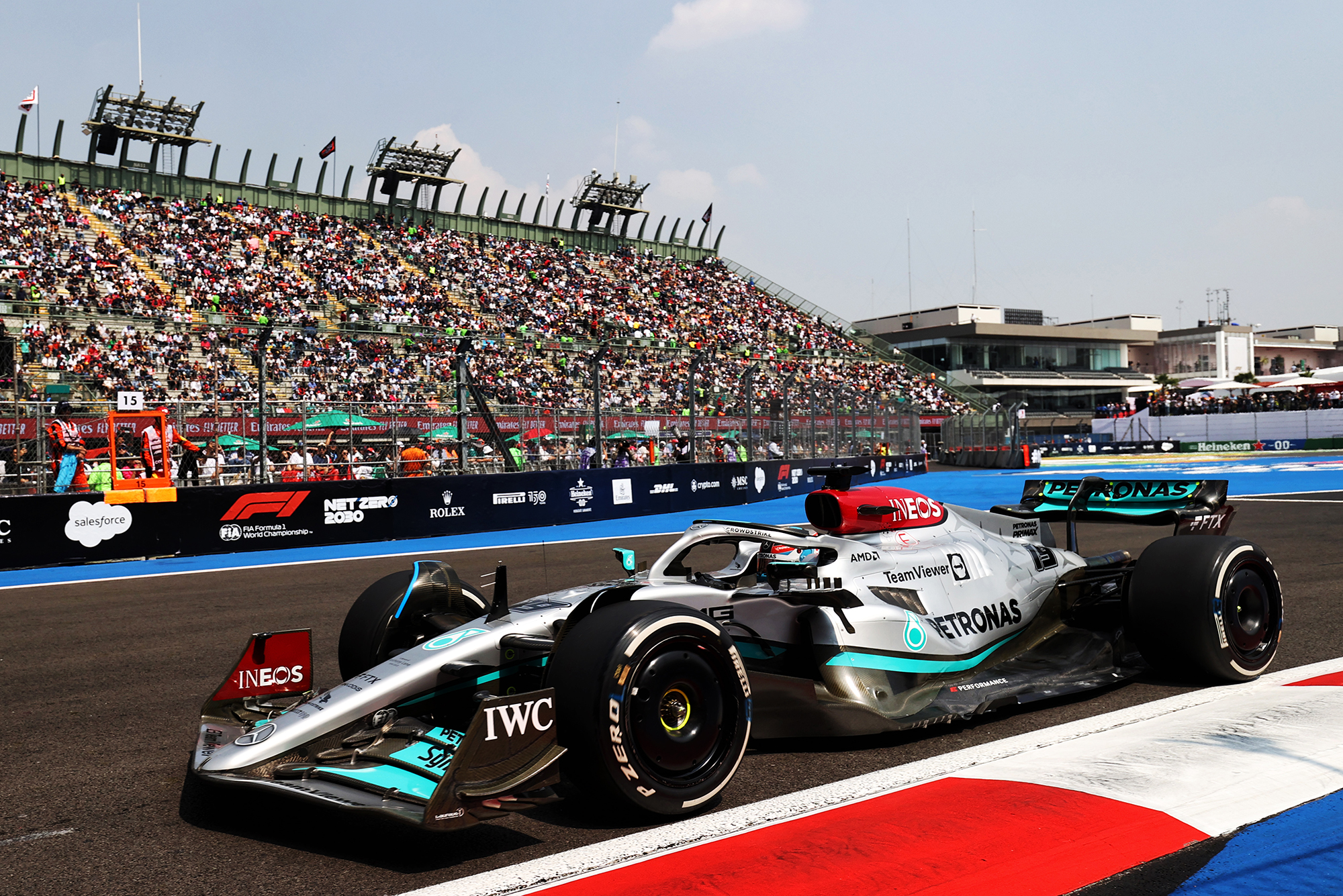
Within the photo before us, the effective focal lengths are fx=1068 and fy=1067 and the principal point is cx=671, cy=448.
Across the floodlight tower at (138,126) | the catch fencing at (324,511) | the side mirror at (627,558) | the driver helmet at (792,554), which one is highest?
the floodlight tower at (138,126)

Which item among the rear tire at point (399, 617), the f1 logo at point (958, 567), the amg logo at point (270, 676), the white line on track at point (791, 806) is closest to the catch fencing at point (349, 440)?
the rear tire at point (399, 617)

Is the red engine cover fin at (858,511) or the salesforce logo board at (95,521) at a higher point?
the red engine cover fin at (858,511)

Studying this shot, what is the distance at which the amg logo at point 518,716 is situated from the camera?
3.34 metres

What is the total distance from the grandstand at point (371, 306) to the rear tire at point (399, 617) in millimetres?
11514

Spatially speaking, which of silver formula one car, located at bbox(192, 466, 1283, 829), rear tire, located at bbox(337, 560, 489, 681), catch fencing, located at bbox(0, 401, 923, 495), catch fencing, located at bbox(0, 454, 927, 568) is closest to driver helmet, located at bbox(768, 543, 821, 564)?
silver formula one car, located at bbox(192, 466, 1283, 829)

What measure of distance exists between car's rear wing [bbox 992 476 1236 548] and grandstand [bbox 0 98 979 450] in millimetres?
12374

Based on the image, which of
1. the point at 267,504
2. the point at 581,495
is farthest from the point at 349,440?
the point at 581,495

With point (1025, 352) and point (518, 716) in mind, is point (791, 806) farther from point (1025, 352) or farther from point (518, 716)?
point (1025, 352)

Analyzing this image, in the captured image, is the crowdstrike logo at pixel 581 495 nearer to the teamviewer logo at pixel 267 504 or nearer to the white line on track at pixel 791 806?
the teamviewer logo at pixel 267 504

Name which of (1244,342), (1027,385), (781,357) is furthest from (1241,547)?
(1244,342)

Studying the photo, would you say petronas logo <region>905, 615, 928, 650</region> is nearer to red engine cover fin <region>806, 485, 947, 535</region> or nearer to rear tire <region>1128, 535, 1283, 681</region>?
red engine cover fin <region>806, 485, 947, 535</region>

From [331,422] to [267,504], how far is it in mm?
1580

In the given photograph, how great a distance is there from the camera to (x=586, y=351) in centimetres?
2147

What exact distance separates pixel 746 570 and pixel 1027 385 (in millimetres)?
72341
